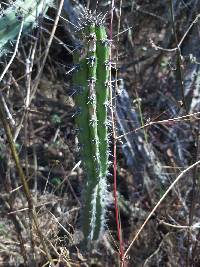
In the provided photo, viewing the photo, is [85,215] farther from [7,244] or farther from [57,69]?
[57,69]

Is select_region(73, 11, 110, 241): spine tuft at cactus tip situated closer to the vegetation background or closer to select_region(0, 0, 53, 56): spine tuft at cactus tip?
the vegetation background

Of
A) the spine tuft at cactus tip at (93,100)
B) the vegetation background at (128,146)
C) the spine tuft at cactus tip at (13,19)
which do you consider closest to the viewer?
the spine tuft at cactus tip at (93,100)

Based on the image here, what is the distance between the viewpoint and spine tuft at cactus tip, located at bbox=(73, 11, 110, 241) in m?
2.09

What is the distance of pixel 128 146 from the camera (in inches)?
131

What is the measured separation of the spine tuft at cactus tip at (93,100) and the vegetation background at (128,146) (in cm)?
16

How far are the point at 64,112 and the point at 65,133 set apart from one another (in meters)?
0.18

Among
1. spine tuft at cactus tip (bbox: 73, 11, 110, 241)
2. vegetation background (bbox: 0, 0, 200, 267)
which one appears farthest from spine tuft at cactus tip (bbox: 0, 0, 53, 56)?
spine tuft at cactus tip (bbox: 73, 11, 110, 241)

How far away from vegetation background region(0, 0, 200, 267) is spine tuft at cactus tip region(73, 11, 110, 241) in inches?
6.3

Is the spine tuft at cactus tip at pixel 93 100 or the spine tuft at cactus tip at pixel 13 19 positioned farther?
the spine tuft at cactus tip at pixel 13 19

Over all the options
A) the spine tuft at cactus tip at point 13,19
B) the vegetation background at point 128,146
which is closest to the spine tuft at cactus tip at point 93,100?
the vegetation background at point 128,146

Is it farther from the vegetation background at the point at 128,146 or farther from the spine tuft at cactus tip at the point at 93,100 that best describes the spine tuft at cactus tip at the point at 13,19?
the spine tuft at cactus tip at the point at 93,100

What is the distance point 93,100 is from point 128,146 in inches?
47.4

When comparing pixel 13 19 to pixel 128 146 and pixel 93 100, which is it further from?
pixel 128 146

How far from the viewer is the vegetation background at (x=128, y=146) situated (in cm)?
272
